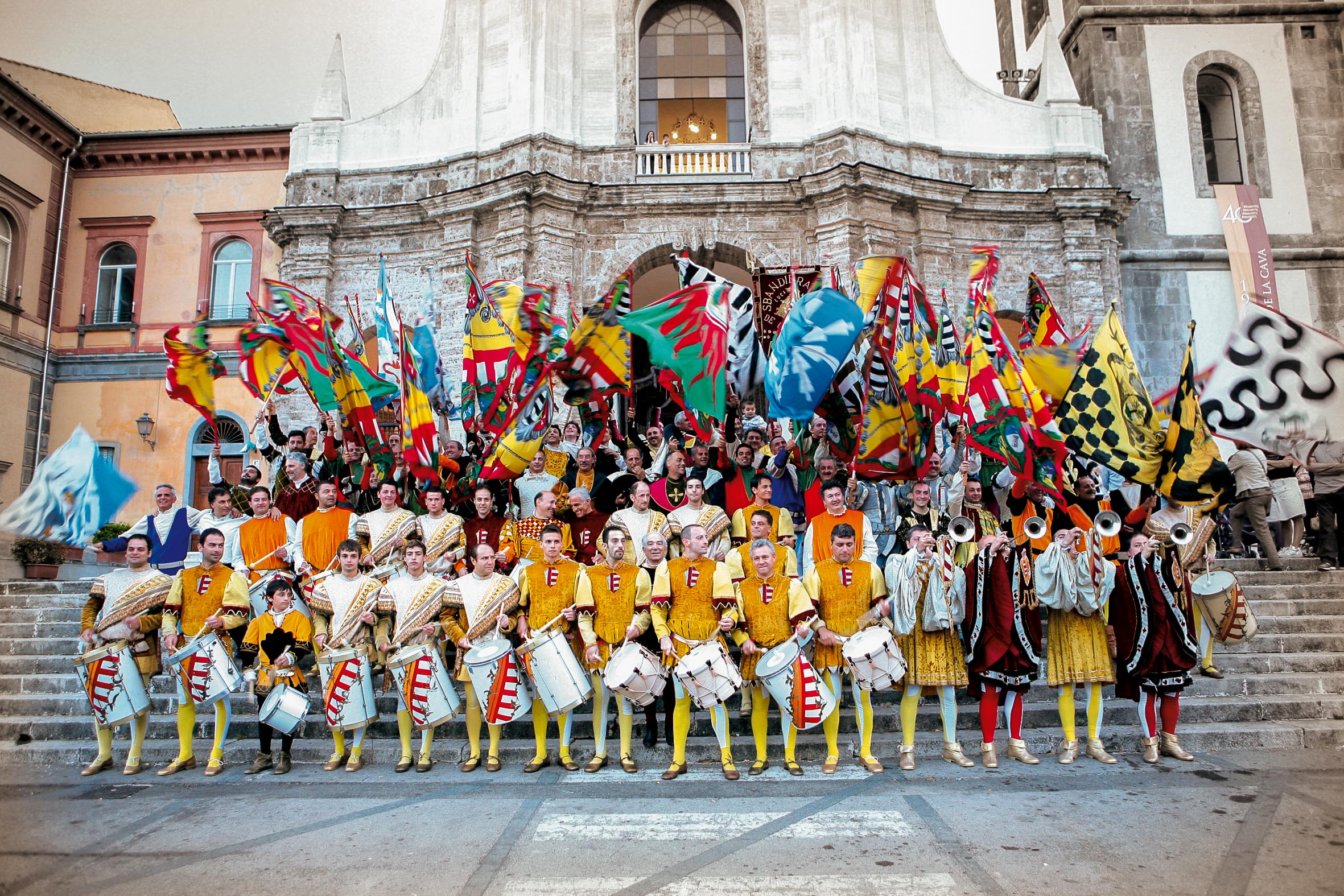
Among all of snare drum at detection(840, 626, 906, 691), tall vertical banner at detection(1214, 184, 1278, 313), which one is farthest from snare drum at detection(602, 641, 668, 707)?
tall vertical banner at detection(1214, 184, 1278, 313)

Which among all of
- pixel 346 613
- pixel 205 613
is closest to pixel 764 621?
pixel 346 613

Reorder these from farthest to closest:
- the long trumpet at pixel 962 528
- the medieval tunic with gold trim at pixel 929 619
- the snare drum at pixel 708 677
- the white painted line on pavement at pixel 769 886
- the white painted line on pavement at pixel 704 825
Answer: the medieval tunic with gold trim at pixel 929 619 < the long trumpet at pixel 962 528 < the snare drum at pixel 708 677 < the white painted line on pavement at pixel 704 825 < the white painted line on pavement at pixel 769 886

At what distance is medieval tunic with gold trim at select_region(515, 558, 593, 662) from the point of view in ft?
22.8

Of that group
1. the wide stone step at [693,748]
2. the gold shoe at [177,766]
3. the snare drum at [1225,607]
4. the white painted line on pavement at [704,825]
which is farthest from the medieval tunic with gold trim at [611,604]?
the snare drum at [1225,607]

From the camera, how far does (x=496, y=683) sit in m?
6.50

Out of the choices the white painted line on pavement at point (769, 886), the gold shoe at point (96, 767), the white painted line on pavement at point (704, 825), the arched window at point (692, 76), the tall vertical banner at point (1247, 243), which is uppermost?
the arched window at point (692, 76)

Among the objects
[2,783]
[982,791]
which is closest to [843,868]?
[982,791]

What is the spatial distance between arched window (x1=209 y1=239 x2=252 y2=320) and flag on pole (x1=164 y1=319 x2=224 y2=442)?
10.6 metres

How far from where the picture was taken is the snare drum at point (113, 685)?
682 cm

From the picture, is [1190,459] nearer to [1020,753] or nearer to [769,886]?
[1020,753]

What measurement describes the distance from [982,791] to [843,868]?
1.85 m

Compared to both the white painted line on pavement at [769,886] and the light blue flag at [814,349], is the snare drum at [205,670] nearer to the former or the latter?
the white painted line on pavement at [769,886]

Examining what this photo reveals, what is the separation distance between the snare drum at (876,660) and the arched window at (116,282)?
67.6 feet

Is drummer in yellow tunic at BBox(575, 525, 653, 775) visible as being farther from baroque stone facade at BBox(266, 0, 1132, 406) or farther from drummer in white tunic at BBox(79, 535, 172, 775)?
baroque stone facade at BBox(266, 0, 1132, 406)
